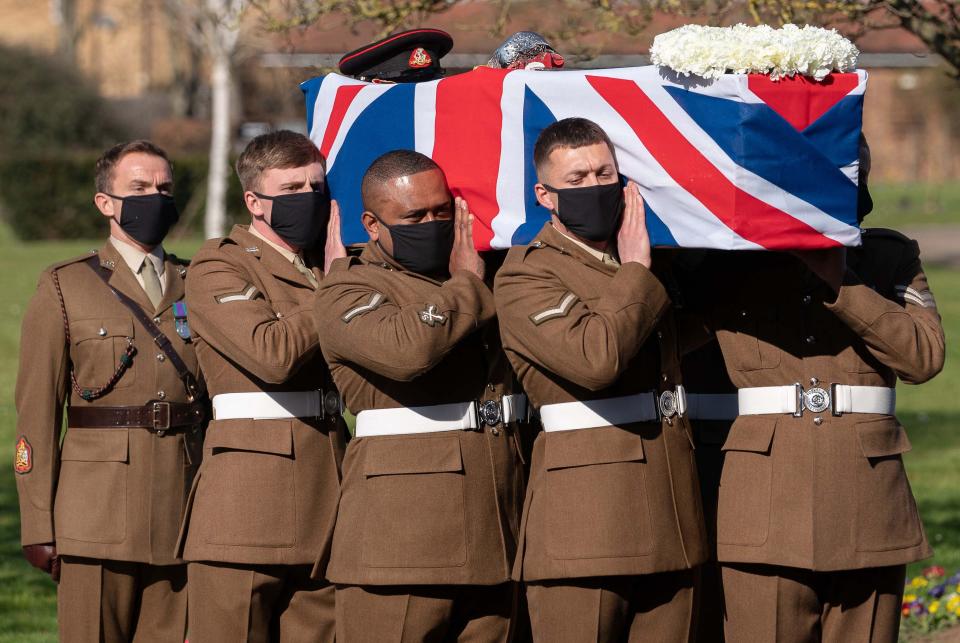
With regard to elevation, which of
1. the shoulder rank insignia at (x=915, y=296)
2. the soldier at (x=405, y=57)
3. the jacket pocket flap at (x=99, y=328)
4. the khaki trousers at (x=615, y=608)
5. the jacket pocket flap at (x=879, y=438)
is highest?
the soldier at (x=405, y=57)

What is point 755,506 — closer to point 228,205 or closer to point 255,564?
point 255,564

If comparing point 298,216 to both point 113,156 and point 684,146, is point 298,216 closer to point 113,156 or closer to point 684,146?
point 113,156

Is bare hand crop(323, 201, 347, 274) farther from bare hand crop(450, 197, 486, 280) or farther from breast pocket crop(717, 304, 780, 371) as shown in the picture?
breast pocket crop(717, 304, 780, 371)

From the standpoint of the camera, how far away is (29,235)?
1352 inches

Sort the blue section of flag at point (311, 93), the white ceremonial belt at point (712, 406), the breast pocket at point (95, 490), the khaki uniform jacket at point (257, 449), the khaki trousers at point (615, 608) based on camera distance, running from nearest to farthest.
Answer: the khaki trousers at point (615, 608)
the khaki uniform jacket at point (257, 449)
the white ceremonial belt at point (712, 406)
the breast pocket at point (95, 490)
the blue section of flag at point (311, 93)

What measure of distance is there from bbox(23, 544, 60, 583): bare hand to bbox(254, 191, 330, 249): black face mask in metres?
1.32

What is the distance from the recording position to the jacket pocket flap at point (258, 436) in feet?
16.0

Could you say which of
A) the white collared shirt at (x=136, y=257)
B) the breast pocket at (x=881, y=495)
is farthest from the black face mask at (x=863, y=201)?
the white collared shirt at (x=136, y=257)

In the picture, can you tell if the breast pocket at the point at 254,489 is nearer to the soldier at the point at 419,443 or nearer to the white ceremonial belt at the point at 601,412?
the soldier at the point at 419,443

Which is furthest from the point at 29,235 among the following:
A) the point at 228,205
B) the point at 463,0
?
the point at 463,0

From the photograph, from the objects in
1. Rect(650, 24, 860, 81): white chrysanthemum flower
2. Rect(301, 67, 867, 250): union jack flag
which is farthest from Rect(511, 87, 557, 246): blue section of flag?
Rect(650, 24, 860, 81): white chrysanthemum flower

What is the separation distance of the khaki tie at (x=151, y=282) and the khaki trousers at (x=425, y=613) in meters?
1.38

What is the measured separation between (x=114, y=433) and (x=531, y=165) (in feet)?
5.54

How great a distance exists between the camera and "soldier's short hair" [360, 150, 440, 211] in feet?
14.7
